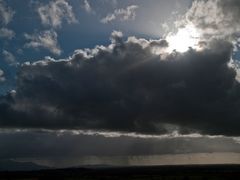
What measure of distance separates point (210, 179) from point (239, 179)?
19.7 m

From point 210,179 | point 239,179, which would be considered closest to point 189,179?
point 210,179

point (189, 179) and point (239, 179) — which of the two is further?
point (189, 179)

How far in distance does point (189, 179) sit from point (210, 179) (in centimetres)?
956

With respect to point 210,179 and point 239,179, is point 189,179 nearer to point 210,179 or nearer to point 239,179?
A: point 210,179

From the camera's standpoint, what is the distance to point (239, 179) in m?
158

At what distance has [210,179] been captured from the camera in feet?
576

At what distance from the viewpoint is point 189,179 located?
181 meters

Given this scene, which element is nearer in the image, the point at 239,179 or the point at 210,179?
the point at 239,179

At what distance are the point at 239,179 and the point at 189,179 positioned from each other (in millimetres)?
28064
